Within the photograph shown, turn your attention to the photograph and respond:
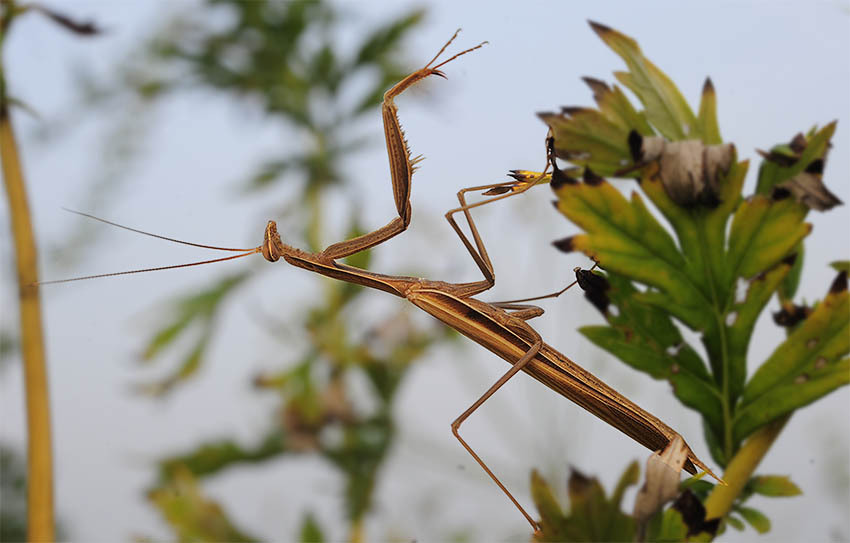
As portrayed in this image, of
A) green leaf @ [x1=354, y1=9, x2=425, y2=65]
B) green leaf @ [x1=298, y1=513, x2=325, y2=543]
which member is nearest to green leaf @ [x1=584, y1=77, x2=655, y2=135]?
green leaf @ [x1=298, y1=513, x2=325, y2=543]

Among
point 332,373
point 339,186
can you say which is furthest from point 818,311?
point 339,186

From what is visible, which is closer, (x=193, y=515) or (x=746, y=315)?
(x=746, y=315)

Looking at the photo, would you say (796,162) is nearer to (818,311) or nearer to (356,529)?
(818,311)

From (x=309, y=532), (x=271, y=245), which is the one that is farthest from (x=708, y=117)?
(x=309, y=532)

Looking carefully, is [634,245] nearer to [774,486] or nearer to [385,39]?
[774,486]

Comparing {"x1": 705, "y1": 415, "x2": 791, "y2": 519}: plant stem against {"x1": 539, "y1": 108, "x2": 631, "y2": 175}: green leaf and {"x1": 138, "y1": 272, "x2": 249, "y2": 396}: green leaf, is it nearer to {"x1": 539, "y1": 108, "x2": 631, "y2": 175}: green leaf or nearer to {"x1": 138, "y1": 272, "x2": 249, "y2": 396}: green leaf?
{"x1": 539, "y1": 108, "x2": 631, "y2": 175}: green leaf
